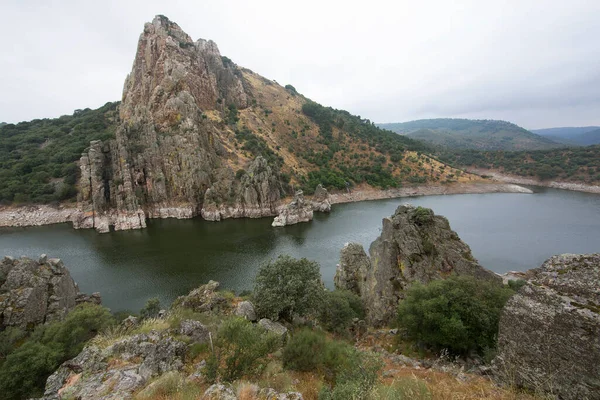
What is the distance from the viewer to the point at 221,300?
57.7ft

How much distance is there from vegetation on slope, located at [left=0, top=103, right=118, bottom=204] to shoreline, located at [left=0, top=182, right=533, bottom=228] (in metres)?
2.39

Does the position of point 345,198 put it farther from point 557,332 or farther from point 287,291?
point 557,332

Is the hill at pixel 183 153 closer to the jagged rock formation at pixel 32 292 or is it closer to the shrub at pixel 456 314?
the jagged rock formation at pixel 32 292

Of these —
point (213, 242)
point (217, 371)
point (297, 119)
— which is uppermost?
point (297, 119)

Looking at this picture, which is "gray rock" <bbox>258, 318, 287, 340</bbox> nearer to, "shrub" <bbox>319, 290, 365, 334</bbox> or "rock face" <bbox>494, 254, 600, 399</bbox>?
"shrub" <bbox>319, 290, 365, 334</bbox>

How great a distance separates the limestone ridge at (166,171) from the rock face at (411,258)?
132 feet

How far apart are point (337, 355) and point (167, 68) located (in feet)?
249

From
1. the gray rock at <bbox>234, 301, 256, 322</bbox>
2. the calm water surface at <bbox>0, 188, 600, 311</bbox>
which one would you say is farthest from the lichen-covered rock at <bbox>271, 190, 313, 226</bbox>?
the gray rock at <bbox>234, 301, 256, 322</bbox>

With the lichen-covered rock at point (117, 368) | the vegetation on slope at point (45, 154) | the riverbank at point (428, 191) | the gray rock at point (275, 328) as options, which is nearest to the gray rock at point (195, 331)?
the lichen-covered rock at point (117, 368)

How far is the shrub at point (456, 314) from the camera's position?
1105cm

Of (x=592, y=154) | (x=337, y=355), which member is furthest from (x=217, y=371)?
(x=592, y=154)

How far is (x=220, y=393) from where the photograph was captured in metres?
5.75

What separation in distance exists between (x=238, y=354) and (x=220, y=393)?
134 centimetres

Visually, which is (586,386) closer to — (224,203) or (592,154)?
(224,203)
